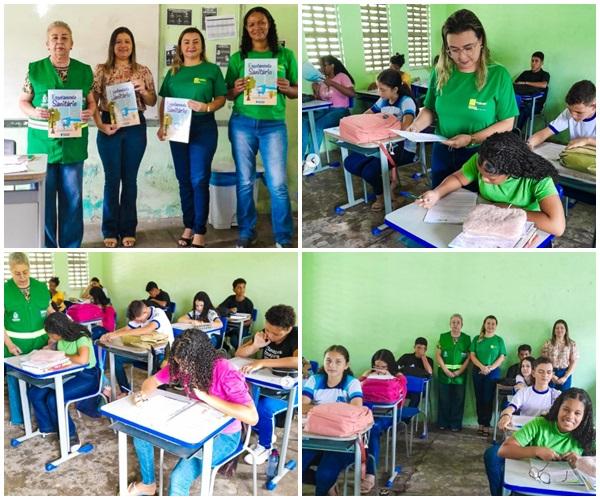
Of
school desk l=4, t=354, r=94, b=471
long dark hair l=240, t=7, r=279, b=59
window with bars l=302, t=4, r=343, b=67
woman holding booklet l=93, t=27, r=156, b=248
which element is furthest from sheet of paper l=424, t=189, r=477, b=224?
school desk l=4, t=354, r=94, b=471

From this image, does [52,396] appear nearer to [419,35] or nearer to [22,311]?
[22,311]

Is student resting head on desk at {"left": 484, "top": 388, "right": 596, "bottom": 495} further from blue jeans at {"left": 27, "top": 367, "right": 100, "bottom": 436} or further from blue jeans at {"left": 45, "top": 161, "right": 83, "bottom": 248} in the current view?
blue jeans at {"left": 45, "top": 161, "right": 83, "bottom": 248}

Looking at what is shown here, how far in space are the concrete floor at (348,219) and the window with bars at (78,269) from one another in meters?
0.91

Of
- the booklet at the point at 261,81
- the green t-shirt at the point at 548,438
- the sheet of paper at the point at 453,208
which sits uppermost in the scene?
the booklet at the point at 261,81

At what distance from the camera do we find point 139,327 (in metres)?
2.43

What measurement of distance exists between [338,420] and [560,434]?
0.83m

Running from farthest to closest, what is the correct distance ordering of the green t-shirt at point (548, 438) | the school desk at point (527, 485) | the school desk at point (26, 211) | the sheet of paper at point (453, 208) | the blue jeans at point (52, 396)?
1. the blue jeans at point (52, 396)
2. the school desk at point (26, 211)
3. the green t-shirt at point (548, 438)
4. the sheet of paper at point (453, 208)
5. the school desk at point (527, 485)

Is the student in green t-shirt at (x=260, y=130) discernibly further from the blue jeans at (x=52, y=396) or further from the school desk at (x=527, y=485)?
the school desk at (x=527, y=485)

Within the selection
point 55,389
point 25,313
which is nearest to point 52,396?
point 55,389

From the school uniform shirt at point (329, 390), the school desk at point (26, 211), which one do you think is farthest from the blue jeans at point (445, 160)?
the school desk at point (26, 211)

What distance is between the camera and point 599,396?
2.29m

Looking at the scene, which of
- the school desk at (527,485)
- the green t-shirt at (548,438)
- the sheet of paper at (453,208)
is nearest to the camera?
the school desk at (527,485)

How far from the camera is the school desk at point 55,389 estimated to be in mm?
2412

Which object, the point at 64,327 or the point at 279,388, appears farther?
the point at 64,327
